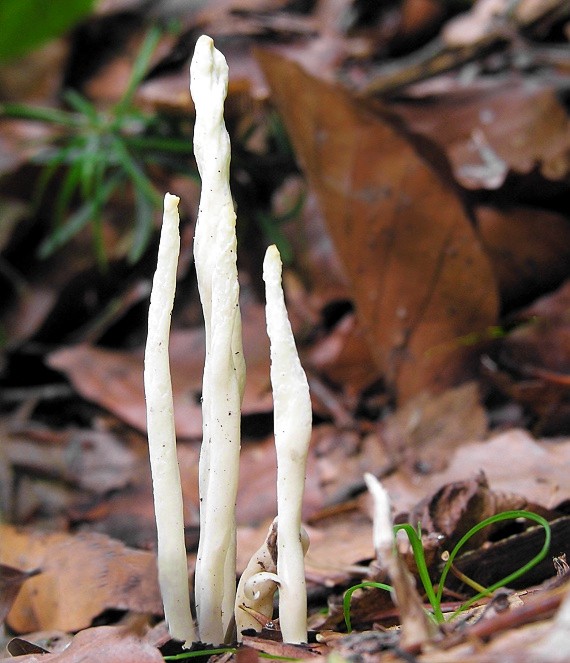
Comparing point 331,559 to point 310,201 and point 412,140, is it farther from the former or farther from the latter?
point 310,201

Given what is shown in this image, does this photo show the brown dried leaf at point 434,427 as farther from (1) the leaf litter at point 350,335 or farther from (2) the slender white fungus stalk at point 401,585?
(2) the slender white fungus stalk at point 401,585

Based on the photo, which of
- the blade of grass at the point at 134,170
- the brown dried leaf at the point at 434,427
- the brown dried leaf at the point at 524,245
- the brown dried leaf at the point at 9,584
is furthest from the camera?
the blade of grass at the point at 134,170

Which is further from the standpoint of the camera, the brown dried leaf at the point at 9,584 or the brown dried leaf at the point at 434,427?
the brown dried leaf at the point at 434,427

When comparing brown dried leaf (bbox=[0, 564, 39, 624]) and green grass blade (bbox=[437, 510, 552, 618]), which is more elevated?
green grass blade (bbox=[437, 510, 552, 618])

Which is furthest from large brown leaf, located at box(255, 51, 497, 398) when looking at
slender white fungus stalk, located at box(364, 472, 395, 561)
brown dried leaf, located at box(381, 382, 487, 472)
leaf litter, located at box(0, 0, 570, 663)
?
slender white fungus stalk, located at box(364, 472, 395, 561)

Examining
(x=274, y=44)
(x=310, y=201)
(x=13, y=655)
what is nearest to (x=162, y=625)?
(x=13, y=655)

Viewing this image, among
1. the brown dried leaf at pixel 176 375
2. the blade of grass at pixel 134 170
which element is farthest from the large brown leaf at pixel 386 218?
the blade of grass at pixel 134 170

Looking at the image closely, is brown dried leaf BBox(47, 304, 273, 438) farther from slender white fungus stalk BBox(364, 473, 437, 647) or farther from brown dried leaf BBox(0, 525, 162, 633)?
slender white fungus stalk BBox(364, 473, 437, 647)

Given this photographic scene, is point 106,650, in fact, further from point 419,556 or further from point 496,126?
point 496,126
